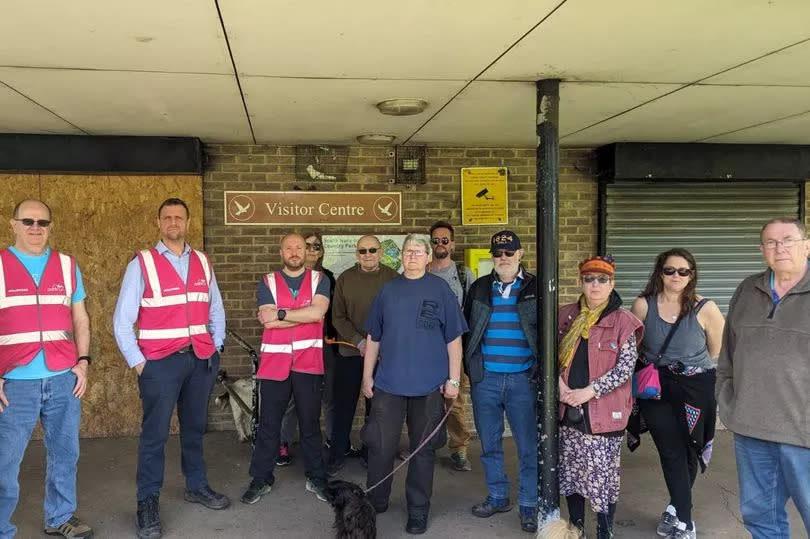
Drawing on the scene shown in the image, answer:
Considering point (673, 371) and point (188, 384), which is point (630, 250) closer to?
point (673, 371)

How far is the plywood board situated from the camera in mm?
5496

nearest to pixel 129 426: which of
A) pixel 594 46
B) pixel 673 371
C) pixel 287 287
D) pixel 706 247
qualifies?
pixel 287 287

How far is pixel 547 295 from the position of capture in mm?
3686

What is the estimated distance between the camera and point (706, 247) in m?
6.38

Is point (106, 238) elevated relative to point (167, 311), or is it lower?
elevated

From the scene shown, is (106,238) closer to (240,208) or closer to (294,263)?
(240,208)

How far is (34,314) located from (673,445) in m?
3.76

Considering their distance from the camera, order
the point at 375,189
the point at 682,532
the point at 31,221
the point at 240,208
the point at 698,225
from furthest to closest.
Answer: the point at 698,225 → the point at 375,189 → the point at 240,208 → the point at 682,532 → the point at 31,221

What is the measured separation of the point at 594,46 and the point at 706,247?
13.1 feet

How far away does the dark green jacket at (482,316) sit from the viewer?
12.5 feet

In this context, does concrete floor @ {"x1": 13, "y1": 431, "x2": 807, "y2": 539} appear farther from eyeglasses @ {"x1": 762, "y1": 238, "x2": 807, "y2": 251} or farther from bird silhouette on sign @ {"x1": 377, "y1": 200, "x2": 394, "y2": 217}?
bird silhouette on sign @ {"x1": 377, "y1": 200, "x2": 394, "y2": 217}

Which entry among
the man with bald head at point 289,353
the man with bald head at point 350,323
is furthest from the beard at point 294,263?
the man with bald head at point 350,323

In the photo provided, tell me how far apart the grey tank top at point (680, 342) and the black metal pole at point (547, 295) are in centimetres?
58

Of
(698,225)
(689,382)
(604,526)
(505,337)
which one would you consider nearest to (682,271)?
(689,382)
